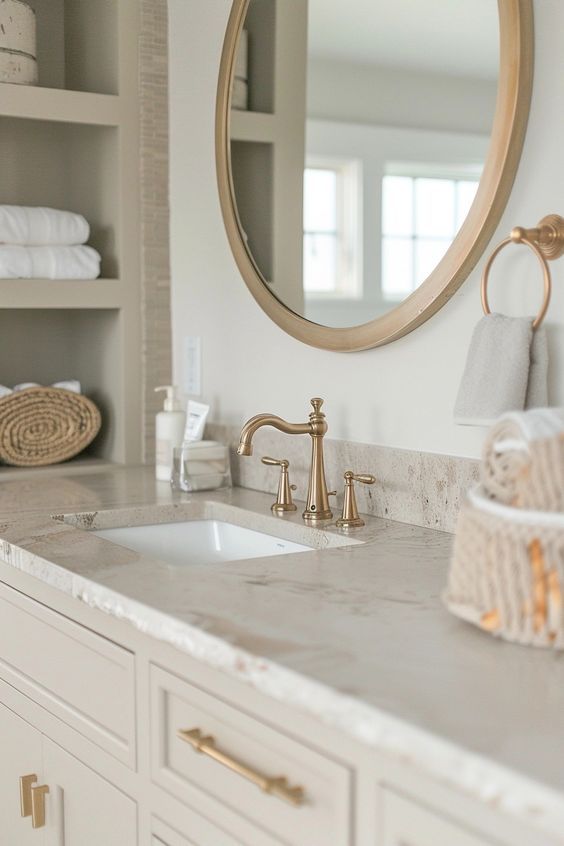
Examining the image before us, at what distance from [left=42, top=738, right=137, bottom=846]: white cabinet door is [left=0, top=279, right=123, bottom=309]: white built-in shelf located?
3.50ft

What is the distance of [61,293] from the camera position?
236 cm

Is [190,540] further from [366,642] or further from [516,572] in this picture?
[516,572]

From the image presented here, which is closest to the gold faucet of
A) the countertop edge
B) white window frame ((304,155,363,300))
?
white window frame ((304,155,363,300))

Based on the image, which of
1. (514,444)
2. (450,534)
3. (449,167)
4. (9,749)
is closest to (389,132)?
(449,167)

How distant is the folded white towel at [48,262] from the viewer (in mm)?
2307

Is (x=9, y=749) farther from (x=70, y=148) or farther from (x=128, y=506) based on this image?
(x=70, y=148)

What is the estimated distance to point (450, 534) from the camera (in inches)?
63.6

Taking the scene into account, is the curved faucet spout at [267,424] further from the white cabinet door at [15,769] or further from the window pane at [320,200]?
the white cabinet door at [15,769]

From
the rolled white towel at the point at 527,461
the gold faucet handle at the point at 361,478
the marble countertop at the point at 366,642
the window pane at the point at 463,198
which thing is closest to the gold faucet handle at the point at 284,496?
the marble countertop at the point at 366,642

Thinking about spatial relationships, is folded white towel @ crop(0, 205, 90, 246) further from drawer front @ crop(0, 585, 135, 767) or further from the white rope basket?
the white rope basket

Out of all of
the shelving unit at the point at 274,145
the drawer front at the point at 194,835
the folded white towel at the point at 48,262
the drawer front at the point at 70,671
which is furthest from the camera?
the folded white towel at the point at 48,262

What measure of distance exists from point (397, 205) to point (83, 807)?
1.01 metres

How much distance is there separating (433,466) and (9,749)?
Answer: 83cm

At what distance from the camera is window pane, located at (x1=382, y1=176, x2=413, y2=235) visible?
5.39 feet
